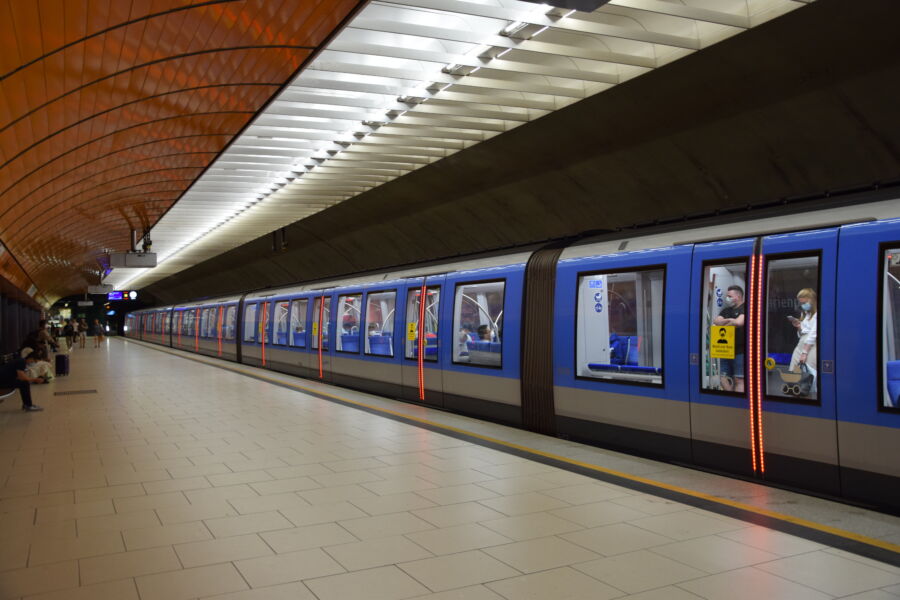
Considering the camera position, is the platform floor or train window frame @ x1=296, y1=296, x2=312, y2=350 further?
train window frame @ x1=296, y1=296, x2=312, y2=350

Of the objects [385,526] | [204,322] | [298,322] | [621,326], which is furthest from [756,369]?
[204,322]

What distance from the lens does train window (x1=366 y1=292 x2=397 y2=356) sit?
12148 millimetres

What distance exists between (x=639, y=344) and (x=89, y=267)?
32.5 m

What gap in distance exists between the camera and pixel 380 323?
1262 cm

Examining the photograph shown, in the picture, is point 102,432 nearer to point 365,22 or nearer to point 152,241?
point 365,22

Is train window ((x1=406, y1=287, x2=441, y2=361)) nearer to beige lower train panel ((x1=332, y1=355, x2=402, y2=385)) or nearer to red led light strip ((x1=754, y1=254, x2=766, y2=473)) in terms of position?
beige lower train panel ((x1=332, y1=355, x2=402, y2=385))

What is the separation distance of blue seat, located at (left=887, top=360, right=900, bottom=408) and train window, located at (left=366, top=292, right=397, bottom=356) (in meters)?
8.20

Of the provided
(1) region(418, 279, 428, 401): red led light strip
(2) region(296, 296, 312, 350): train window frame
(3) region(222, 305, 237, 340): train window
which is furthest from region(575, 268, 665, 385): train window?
(3) region(222, 305, 237, 340): train window

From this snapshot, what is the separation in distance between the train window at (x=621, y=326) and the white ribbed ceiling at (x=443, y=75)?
240 cm

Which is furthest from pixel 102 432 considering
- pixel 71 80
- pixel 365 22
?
pixel 365 22

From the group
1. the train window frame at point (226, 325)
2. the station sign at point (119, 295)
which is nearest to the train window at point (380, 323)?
the train window frame at point (226, 325)

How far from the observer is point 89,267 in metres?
33.2

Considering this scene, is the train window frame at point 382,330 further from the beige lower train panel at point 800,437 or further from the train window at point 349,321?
the beige lower train panel at point 800,437

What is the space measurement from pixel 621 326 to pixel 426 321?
14.0ft
